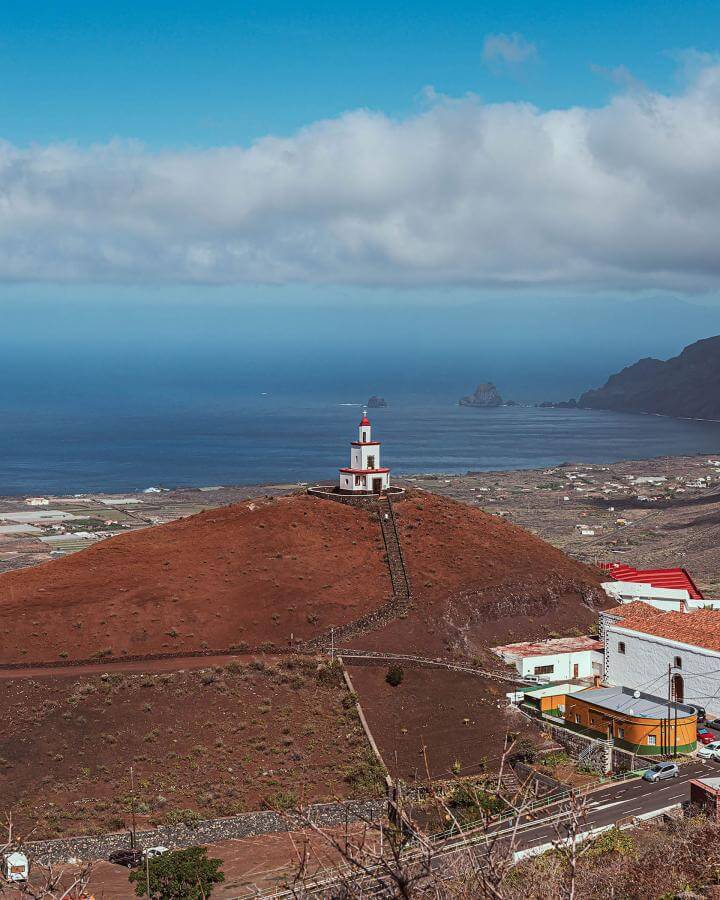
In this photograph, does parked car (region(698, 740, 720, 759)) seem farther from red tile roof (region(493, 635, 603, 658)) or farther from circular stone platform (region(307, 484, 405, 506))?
circular stone platform (region(307, 484, 405, 506))

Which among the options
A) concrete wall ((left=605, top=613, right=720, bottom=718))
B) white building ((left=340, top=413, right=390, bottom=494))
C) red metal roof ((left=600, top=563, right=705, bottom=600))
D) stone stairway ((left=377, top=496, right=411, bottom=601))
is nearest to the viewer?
concrete wall ((left=605, top=613, right=720, bottom=718))

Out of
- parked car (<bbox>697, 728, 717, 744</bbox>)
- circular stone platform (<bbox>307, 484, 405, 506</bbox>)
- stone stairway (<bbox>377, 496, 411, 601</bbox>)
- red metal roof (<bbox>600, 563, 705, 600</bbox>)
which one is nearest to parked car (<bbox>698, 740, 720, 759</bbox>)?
parked car (<bbox>697, 728, 717, 744</bbox>)

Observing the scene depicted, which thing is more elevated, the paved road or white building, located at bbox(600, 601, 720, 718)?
white building, located at bbox(600, 601, 720, 718)

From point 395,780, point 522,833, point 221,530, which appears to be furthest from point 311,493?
point 522,833

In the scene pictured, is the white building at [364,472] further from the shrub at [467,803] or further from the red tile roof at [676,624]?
the shrub at [467,803]

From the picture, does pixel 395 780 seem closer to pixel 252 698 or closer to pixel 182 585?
pixel 252 698

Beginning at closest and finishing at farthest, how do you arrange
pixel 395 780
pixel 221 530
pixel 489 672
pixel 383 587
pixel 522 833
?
pixel 522 833 < pixel 395 780 < pixel 489 672 < pixel 383 587 < pixel 221 530
